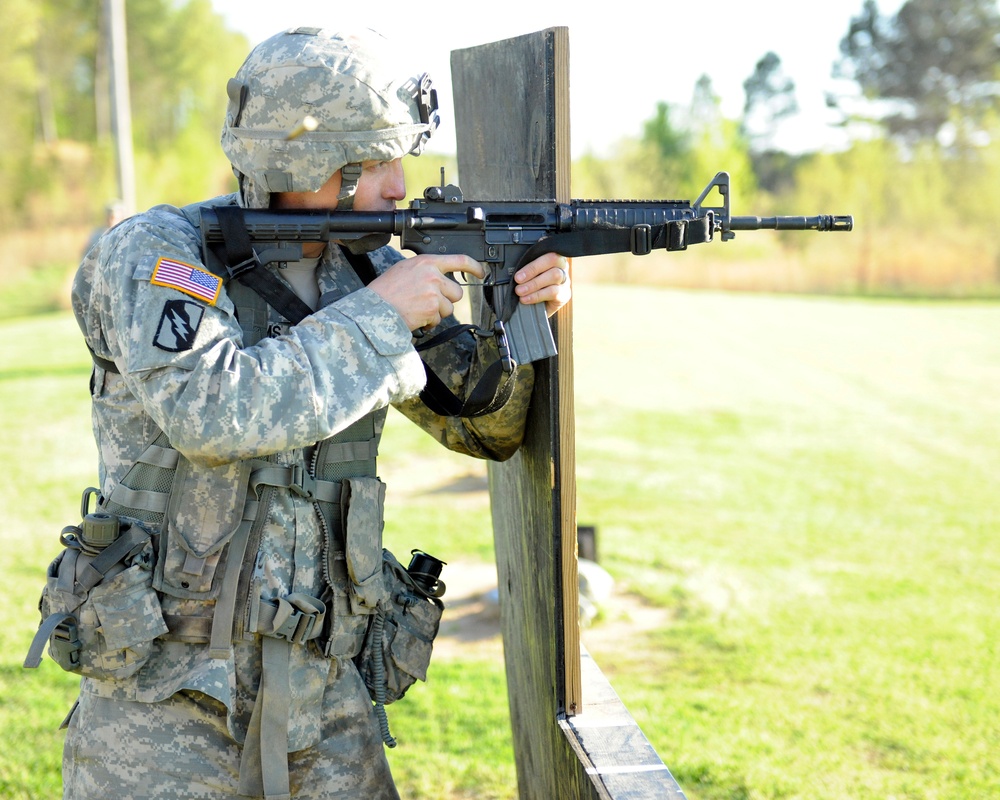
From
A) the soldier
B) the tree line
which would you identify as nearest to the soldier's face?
the soldier

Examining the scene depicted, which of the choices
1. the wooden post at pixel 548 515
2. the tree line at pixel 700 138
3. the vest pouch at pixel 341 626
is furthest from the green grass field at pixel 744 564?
the tree line at pixel 700 138

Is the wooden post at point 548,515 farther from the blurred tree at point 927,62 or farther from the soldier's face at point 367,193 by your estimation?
the blurred tree at point 927,62

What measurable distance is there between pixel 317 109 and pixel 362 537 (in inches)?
37.9

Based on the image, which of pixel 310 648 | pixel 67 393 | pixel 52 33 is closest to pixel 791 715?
pixel 310 648

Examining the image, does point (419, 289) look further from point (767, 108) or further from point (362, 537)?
point (767, 108)

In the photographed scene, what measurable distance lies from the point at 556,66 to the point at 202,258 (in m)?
0.86

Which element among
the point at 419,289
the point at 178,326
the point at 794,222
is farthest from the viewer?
the point at 794,222

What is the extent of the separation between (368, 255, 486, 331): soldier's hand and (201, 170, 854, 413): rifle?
0.43 feet

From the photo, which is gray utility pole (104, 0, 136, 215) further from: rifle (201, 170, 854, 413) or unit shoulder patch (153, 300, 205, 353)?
unit shoulder patch (153, 300, 205, 353)

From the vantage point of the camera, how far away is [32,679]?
17.0ft

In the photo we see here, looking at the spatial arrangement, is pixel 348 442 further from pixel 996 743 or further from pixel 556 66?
pixel 996 743

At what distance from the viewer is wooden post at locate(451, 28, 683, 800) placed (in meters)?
2.31

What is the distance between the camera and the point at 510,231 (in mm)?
2508

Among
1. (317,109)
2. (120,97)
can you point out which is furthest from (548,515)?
(120,97)
